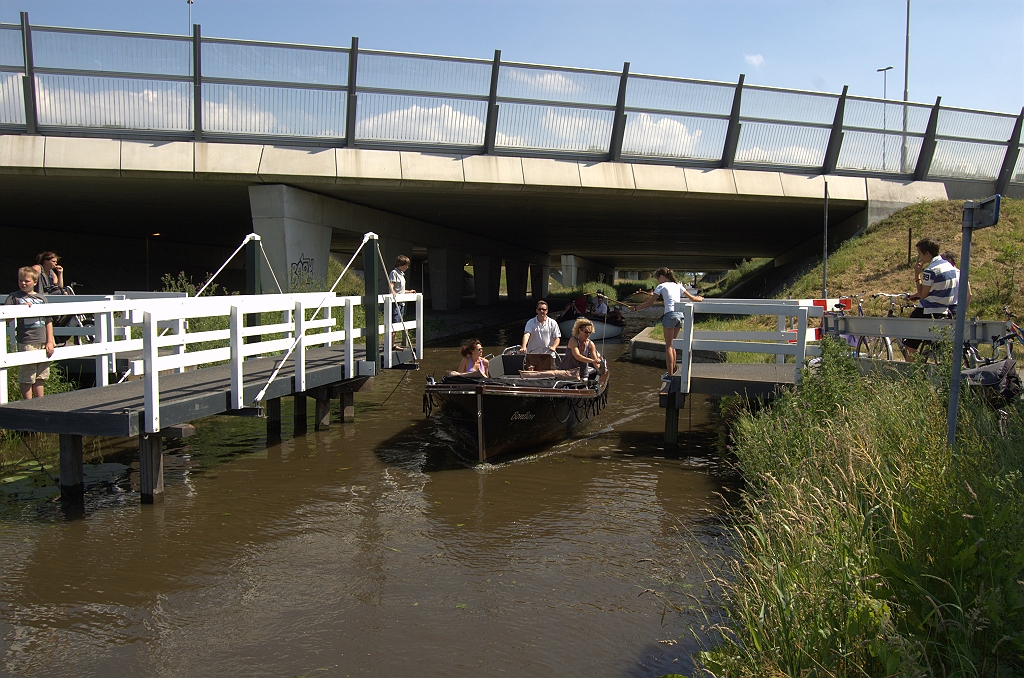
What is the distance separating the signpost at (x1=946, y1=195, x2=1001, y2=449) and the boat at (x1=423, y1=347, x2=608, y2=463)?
5.49 meters

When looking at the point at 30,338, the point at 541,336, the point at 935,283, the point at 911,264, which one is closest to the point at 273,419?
the point at 30,338

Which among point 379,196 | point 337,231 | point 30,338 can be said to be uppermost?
point 379,196

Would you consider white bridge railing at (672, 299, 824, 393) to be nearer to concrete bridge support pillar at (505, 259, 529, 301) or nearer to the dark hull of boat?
the dark hull of boat

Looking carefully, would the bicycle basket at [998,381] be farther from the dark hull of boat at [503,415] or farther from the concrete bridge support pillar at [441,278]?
the concrete bridge support pillar at [441,278]

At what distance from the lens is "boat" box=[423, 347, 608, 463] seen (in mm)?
9867

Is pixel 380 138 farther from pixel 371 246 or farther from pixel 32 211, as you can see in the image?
pixel 32 211

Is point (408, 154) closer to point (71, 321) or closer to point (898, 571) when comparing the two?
point (71, 321)

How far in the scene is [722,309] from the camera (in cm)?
1056

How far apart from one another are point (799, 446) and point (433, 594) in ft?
11.5

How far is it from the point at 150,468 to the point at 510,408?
3.89 metres

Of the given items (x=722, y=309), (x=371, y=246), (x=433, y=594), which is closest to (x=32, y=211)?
(x=371, y=246)

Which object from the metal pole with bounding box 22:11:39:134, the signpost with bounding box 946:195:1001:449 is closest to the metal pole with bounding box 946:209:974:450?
the signpost with bounding box 946:195:1001:449

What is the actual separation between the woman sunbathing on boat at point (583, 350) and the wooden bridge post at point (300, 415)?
3.82 metres

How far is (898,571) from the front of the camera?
389 cm
